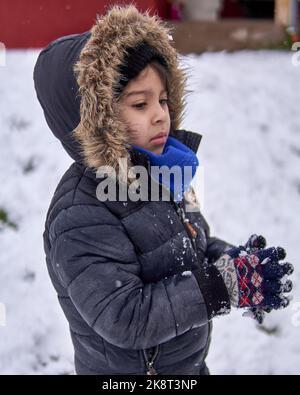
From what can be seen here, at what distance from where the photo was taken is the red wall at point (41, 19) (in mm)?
5406

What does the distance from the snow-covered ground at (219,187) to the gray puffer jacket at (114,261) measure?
116cm

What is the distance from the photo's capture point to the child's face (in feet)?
5.45

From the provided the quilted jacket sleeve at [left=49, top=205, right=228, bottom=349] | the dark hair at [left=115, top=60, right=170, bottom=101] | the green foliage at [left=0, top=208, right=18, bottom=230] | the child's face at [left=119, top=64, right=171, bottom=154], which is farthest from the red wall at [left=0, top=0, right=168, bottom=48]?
the quilted jacket sleeve at [left=49, top=205, right=228, bottom=349]

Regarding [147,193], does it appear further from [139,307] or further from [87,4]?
[87,4]

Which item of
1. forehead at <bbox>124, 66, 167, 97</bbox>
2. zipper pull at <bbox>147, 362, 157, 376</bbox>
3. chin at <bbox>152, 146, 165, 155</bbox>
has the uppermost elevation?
forehead at <bbox>124, 66, 167, 97</bbox>

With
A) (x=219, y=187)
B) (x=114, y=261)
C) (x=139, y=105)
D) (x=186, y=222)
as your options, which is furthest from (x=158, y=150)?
(x=219, y=187)

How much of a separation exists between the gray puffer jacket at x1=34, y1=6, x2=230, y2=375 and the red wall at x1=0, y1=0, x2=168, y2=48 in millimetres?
3985

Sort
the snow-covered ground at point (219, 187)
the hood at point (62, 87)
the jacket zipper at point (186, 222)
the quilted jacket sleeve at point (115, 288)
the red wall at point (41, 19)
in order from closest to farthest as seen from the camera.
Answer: the quilted jacket sleeve at point (115, 288), the hood at point (62, 87), the jacket zipper at point (186, 222), the snow-covered ground at point (219, 187), the red wall at point (41, 19)

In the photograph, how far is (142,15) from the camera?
1.81m

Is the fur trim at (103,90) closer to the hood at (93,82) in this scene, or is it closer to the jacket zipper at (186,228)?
the hood at (93,82)

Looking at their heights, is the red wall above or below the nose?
above

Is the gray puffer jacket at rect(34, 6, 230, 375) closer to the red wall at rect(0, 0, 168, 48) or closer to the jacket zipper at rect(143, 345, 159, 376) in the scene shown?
the jacket zipper at rect(143, 345, 159, 376)

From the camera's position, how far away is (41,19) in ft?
18.0

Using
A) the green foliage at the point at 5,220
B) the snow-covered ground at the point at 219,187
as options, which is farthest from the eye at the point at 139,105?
the green foliage at the point at 5,220
